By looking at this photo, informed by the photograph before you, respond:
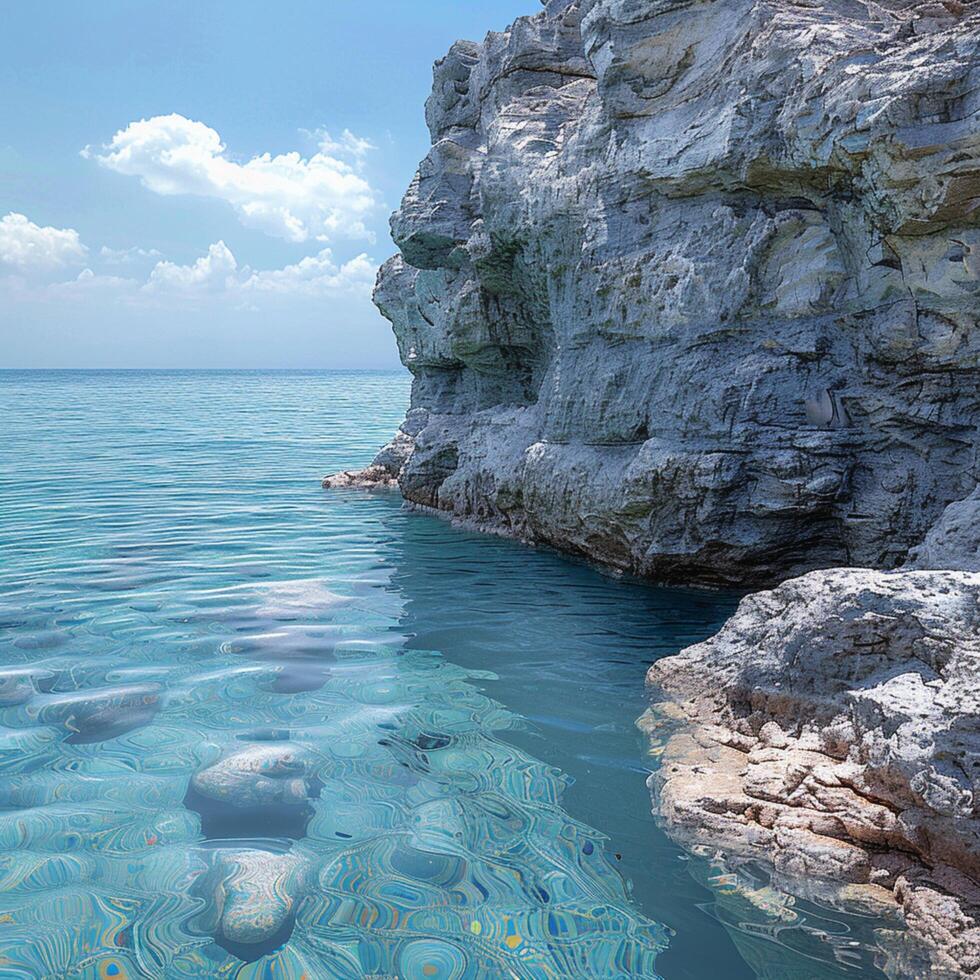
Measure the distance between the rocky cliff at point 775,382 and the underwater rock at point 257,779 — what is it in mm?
2316

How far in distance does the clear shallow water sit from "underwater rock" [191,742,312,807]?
0.06 feet

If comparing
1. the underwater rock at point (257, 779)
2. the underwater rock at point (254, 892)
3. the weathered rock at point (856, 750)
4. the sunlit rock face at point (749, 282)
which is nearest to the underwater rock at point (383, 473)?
the sunlit rock face at point (749, 282)

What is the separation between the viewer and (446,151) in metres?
15.6

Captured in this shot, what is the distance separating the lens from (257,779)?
5508 millimetres

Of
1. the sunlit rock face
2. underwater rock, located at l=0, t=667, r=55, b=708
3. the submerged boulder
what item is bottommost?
underwater rock, located at l=0, t=667, r=55, b=708

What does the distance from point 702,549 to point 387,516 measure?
769cm

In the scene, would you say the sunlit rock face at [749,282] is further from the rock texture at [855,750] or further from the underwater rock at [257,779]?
the underwater rock at [257,779]

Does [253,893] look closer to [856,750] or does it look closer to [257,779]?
[257,779]

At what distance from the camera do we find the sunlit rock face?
25.3 feet

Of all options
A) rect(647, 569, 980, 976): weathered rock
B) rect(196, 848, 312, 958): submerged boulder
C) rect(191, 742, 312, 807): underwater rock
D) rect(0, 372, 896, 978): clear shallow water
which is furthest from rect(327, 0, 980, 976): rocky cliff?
rect(191, 742, 312, 807): underwater rock

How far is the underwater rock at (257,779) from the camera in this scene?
5.33 metres

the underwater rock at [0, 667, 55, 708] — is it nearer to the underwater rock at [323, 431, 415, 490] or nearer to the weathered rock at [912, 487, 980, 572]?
the weathered rock at [912, 487, 980, 572]

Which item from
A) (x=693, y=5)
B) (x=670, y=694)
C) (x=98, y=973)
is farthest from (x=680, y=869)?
(x=693, y=5)

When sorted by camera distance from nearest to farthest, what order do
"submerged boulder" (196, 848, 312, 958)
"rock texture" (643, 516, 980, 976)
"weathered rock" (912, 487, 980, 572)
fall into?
"rock texture" (643, 516, 980, 976) → "submerged boulder" (196, 848, 312, 958) → "weathered rock" (912, 487, 980, 572)
